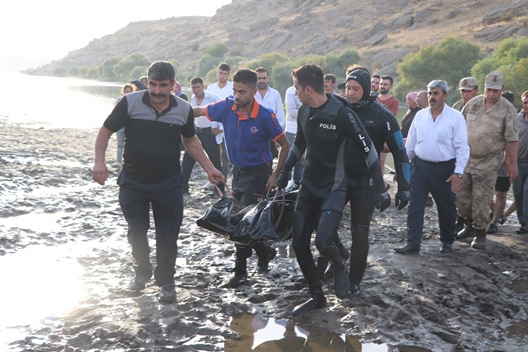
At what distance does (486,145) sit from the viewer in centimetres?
804

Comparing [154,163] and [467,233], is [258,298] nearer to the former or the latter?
[154,163]

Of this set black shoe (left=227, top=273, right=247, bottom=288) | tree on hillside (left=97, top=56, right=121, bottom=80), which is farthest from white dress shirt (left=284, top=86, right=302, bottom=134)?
tree on hillside (left=97, top=56, right=121, bottom=80)

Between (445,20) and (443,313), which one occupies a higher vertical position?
(445,20)

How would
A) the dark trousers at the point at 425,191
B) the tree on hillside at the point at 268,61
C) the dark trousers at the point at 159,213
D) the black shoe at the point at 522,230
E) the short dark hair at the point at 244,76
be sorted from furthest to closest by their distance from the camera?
the tree on hillside at the point at 268,61 → the black shoe at the point at 522,230 → the dark trousers at the point at 425,191 → the short dark hair at the point at 244,76 → the dark trousers at the point at 159,213

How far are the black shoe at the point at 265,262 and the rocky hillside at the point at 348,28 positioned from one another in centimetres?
6181

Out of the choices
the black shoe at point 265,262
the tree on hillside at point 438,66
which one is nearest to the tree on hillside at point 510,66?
the tree on hillside at point 438,66

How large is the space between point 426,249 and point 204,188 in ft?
15.7

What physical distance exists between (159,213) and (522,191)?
18.3 ft

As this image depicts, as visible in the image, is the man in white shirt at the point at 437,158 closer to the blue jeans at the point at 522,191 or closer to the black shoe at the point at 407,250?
the black shoe at the point at 407,250

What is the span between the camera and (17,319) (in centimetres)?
518

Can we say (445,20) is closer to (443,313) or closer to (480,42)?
(480,42)

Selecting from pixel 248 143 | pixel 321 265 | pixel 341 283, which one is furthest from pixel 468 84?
pixel 341 283

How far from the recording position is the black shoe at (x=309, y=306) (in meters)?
5.40

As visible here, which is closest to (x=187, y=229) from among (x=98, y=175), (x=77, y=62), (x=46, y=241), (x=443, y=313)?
(x=46, y=241)
